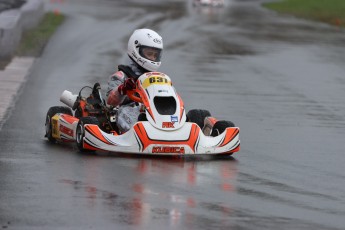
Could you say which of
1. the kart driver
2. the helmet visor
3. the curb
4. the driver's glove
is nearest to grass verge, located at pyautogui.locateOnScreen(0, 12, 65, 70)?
the curb

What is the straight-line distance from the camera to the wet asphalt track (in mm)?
8859

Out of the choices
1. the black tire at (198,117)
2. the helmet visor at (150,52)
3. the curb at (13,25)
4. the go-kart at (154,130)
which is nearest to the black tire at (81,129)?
the go-kart at (154,130)

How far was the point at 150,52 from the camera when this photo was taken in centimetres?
1305

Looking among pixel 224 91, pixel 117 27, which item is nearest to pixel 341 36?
pixel 117 27

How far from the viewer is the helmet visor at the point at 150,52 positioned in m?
13.0

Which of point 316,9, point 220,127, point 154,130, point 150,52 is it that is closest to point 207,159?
point 220,127

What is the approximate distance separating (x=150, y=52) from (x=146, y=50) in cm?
5

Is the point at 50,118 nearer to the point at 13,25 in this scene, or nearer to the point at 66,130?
the point at 66,130

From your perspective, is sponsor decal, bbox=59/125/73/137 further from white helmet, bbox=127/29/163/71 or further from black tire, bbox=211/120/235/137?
black tire, bbox=211/120/235/137

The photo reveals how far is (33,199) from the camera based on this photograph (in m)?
9.28

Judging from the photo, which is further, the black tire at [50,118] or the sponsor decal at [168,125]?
the black tire at [50,118]

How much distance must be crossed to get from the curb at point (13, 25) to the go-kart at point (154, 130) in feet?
A: 33.6

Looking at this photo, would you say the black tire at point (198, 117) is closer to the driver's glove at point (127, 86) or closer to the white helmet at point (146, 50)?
the white helmet at point (146, 50)

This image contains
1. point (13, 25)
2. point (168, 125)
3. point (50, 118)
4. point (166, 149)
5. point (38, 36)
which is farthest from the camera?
point (38, 36)
